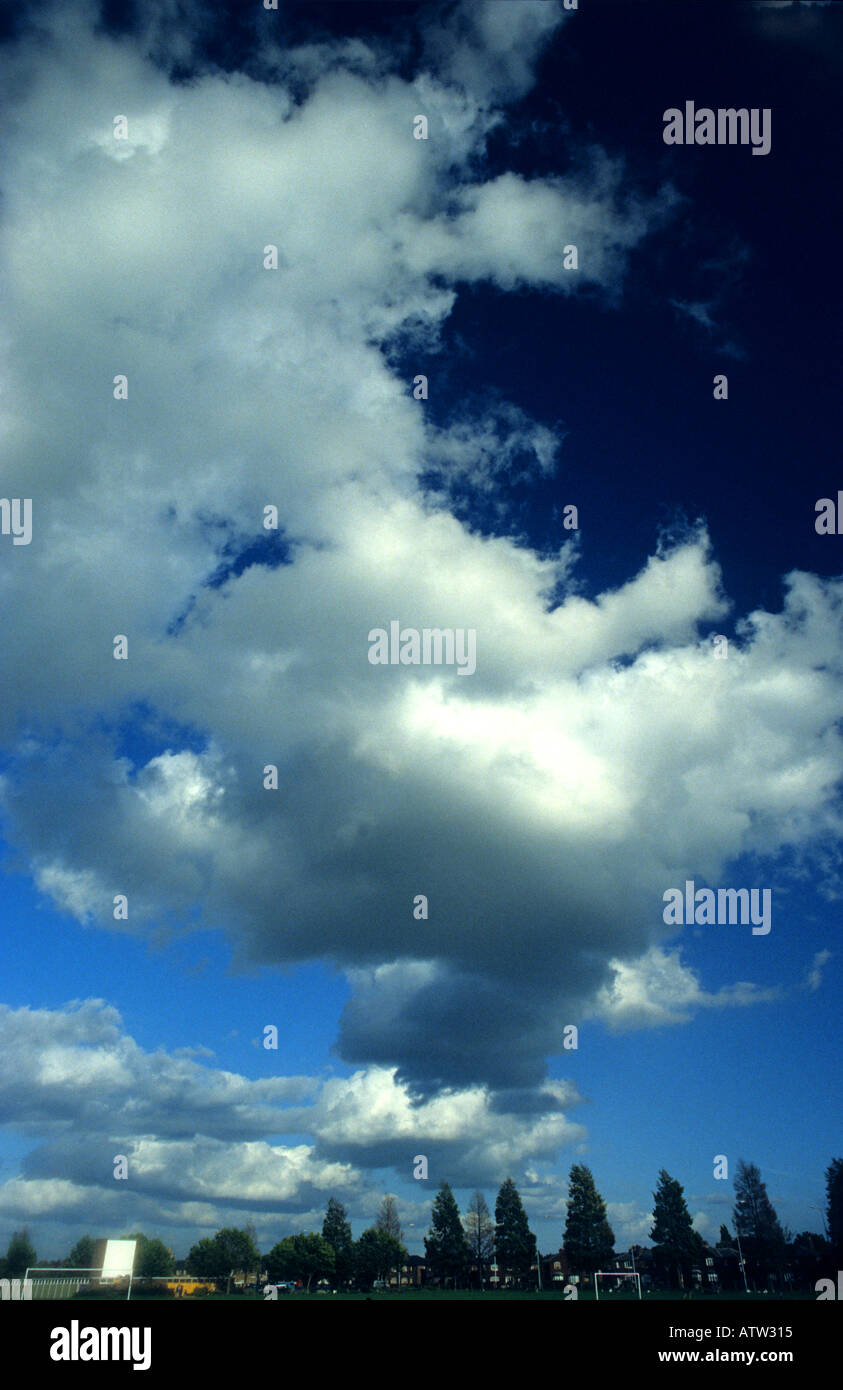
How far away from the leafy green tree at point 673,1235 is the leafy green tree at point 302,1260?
43.7 metres

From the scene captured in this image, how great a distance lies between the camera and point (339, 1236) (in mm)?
122562

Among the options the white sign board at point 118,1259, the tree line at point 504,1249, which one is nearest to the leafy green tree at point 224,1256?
the tree line at point 504,1249

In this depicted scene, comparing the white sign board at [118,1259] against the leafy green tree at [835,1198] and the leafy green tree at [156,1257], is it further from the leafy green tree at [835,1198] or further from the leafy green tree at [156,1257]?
the leafy green tree at [835,1198]

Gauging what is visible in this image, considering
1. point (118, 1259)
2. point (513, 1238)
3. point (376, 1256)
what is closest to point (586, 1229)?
point (513, 1238)

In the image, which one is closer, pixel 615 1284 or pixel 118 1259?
pixel 118 1259

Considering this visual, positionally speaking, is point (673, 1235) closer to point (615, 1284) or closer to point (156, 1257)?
point (615, 1284)

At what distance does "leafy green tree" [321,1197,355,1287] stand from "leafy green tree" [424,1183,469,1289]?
13.3m

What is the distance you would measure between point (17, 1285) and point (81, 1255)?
276 feet

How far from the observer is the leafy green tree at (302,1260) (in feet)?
386

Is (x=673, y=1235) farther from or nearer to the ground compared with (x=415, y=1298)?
nearer to the ground

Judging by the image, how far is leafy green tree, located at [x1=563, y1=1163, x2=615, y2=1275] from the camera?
108m

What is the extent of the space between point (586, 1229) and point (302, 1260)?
40.0 meters
